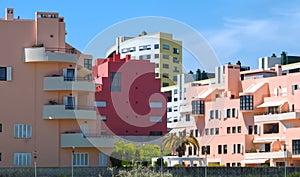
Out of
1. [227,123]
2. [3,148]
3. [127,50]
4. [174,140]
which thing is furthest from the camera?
[127,50]

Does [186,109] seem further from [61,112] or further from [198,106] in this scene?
[61,112]

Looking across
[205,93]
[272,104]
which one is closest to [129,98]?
[205,93]

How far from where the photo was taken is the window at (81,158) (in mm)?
64188

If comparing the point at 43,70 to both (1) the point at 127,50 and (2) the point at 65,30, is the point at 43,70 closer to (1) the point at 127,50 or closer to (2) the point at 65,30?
(2) the point at 65,30

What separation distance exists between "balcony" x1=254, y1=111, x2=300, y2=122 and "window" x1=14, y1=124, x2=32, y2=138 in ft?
108

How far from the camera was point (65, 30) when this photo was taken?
6481cm

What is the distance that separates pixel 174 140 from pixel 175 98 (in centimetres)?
3888

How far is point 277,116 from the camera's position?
3452 inches

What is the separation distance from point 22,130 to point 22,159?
2.38 meters

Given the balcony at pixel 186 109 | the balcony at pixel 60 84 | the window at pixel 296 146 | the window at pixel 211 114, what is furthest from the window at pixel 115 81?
the balcony at pixel 60 84

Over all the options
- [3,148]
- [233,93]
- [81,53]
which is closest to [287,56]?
[233,93]

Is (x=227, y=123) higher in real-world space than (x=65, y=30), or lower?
lower

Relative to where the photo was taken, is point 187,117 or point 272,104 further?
point 187,117

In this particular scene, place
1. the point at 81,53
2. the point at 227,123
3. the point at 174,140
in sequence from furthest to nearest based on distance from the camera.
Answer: the point at 227,123 → the point at 174,140 → the point at 81,53
